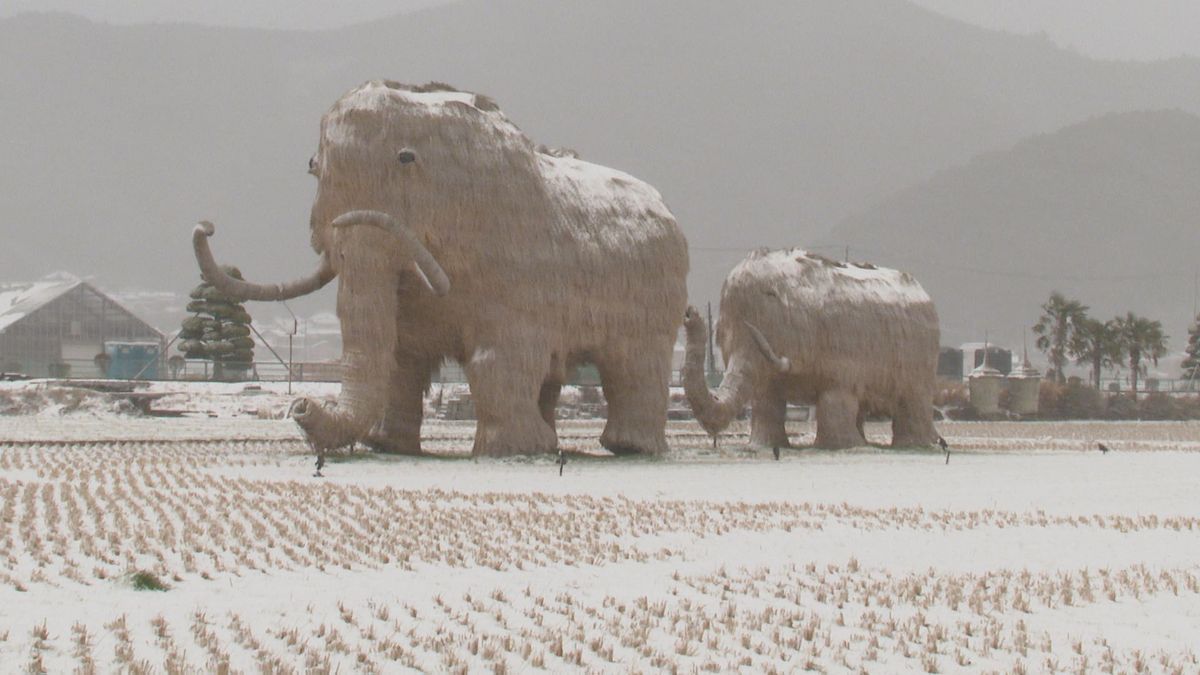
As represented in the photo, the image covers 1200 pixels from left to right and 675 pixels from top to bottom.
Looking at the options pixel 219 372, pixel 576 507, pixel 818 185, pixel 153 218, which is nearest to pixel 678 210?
pixel 818 185

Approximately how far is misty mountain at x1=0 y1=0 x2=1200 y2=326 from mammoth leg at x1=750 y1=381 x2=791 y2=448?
378 feet

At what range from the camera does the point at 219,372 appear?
39281mm

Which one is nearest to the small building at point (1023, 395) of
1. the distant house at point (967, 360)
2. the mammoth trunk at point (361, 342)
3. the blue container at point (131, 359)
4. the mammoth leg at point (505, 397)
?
the distant house at point (967, 360)

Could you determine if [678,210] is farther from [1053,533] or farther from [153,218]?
[1053,533]

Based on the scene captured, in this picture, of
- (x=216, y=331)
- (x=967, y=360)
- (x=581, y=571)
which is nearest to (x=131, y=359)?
(x=216, y=331)

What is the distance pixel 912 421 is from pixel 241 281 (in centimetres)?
1081

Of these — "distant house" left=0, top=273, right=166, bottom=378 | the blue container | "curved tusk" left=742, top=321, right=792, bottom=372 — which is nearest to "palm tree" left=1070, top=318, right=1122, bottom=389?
the blue container

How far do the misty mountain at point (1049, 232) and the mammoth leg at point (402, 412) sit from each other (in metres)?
110

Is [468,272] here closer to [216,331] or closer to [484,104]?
[484,104]

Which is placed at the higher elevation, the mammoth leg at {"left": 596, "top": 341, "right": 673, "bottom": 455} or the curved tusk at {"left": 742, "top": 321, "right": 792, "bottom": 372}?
the curved tusk at {"left": 742, "top": 321, "right": 792, "bottom": 372}

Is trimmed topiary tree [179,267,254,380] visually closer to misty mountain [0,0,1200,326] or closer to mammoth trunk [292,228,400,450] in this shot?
mammoth trunk [292,228,400,450]

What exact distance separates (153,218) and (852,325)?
135 m

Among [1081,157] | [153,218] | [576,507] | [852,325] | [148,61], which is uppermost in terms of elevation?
A: [148,61]

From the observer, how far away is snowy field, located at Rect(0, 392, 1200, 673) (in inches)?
211
